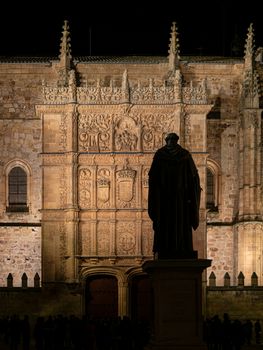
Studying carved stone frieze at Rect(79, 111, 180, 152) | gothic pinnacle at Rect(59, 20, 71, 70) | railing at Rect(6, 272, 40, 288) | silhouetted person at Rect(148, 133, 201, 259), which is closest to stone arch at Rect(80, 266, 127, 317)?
railing at Rect(6, 272, 40, 288)

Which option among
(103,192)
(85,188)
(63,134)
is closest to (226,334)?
(103,192)

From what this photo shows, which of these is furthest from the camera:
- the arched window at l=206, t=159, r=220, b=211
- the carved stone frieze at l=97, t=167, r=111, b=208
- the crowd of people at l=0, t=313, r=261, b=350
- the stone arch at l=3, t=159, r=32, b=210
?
the arched window at l=206, t=159, r=220, b=211

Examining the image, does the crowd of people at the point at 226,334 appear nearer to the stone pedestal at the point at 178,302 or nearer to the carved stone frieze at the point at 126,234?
the stone pedestal at the point at 178,302

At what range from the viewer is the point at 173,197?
56.8 feet

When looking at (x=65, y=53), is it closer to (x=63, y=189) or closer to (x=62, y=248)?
(x=63, y=189)

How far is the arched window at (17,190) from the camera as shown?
42469 millimetres

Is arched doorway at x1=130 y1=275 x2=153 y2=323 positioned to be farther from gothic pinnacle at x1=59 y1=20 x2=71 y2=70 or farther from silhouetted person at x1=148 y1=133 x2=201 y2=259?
silhouetted person at x1=148 y1=133 x2=201 y2=259

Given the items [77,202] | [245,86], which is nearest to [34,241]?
[77,202]

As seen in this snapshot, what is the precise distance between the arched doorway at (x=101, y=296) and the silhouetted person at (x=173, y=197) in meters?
21.8

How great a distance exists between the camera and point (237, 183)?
141ft

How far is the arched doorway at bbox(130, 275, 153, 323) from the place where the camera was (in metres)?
39.0

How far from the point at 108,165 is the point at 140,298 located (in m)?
5.71

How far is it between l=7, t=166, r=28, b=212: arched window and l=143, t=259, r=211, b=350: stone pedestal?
26087mm

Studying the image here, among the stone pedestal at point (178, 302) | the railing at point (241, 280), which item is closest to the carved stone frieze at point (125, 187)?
the railing at point (241, 280)
